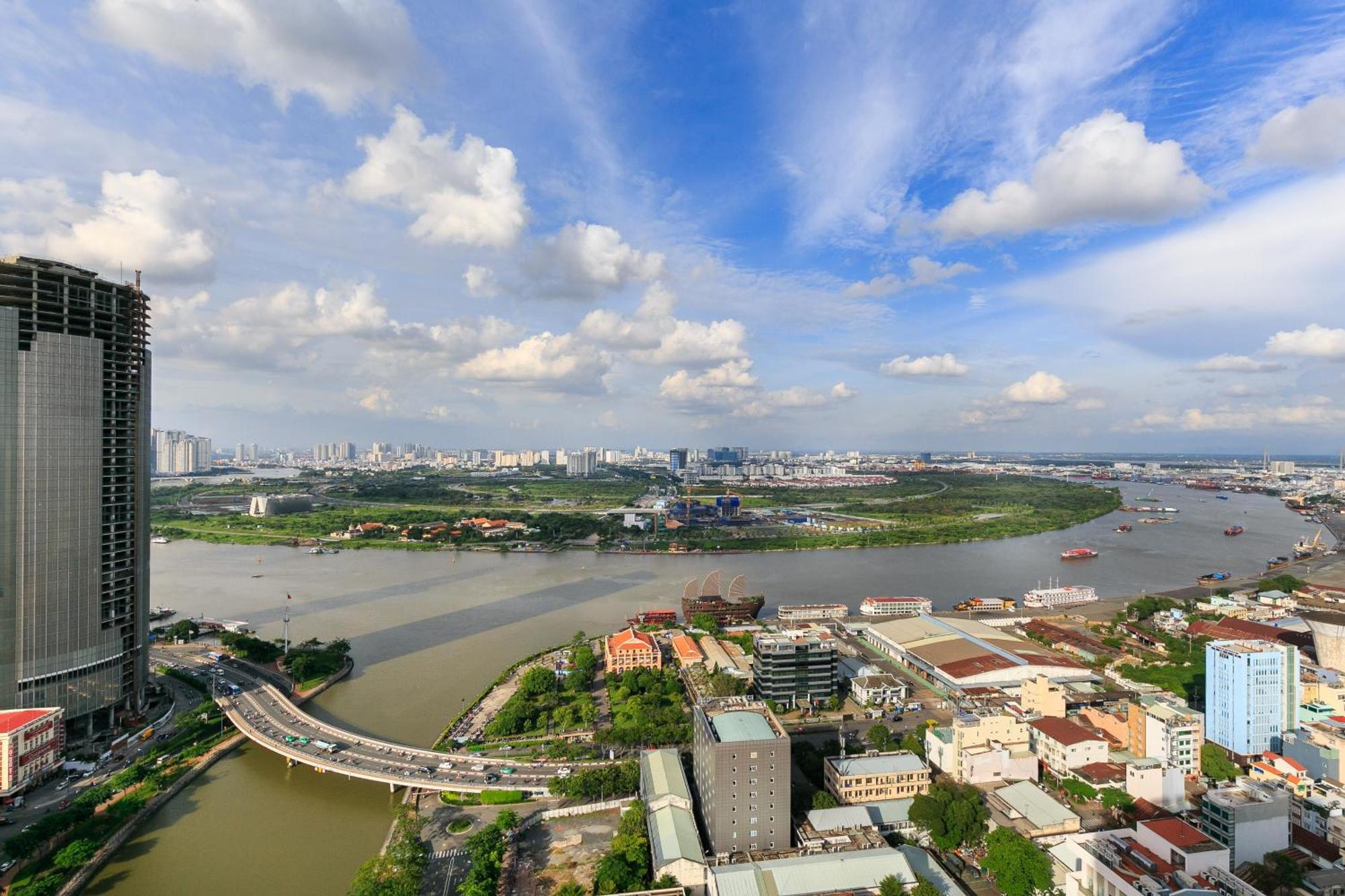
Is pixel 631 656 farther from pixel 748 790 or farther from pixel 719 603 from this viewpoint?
pixel 748 790

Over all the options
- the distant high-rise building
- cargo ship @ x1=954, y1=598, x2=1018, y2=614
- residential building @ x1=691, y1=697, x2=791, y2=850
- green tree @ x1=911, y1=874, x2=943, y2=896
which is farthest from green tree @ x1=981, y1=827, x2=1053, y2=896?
the distant high-rise building

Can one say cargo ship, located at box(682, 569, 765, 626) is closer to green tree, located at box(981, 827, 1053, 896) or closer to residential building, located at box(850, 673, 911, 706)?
residential building, located at box(850, 673, 911, 706)

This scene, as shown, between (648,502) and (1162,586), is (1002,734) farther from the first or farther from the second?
(648,502)

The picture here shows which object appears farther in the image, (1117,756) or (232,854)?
(1117,756)

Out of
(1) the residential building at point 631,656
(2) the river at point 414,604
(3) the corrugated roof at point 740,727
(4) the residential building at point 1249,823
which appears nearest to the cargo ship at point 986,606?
(2) the river at point 414,604

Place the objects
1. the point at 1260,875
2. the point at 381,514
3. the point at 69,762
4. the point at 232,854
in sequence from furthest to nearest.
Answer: the point at 381,514, the point at 69,762, the point at 232,854, the point at 1260,875

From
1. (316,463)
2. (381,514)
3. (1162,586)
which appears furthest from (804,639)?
(316,463)
